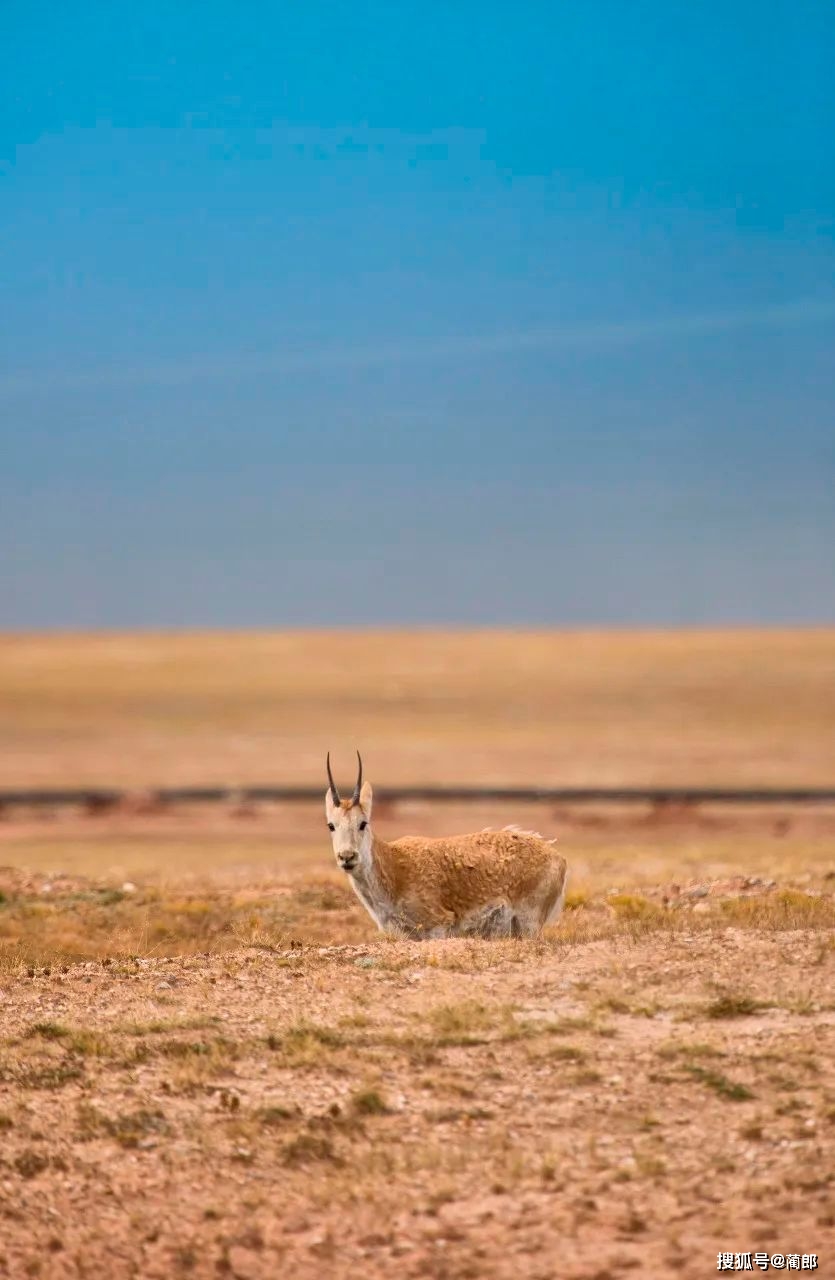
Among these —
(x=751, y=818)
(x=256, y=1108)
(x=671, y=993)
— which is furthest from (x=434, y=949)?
(x=751, y=818)

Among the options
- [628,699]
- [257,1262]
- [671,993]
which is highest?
[628,699]

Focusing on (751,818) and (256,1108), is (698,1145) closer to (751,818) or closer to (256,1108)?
(256,1108)

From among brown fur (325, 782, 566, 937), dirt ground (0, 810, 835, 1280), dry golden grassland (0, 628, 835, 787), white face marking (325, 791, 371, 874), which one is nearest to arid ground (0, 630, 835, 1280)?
dirt ground (0, 810, 835, 1280)

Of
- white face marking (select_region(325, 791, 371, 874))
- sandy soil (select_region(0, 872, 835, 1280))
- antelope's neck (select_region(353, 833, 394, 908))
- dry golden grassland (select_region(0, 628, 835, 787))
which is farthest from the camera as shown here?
dry golden grassland (select_region(0, 628, 835, 787))

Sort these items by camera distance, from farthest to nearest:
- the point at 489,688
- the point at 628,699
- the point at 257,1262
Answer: the point at 489,688, the point at 628,699, the point at 257,1262

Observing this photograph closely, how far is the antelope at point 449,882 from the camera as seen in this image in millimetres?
16734

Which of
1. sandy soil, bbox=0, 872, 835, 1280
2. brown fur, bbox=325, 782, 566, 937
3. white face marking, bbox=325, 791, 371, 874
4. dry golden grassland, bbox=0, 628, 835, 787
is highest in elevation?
dry golden grassland, bbox=0, 628, 835, 787

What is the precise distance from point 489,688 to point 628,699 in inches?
484

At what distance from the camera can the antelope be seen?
16.7 metres

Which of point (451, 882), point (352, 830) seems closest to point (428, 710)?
point (451, 882)

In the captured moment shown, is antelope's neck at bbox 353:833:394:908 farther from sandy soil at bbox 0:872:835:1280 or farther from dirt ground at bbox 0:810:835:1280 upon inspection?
sandy soil at bbox 0:872:835:1280

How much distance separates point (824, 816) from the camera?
57.2m

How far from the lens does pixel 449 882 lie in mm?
17062

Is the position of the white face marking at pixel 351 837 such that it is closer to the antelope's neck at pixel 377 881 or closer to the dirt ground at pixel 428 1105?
the antelope's neck at pixel 377 881
